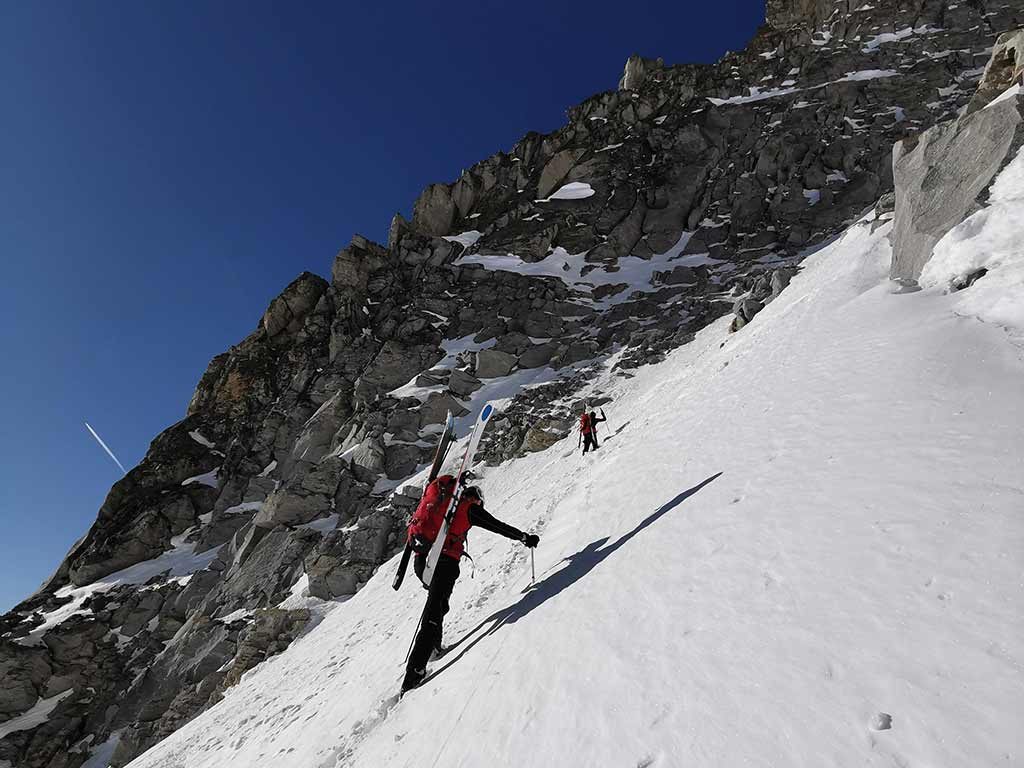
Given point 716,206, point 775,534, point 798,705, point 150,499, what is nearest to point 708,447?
point 775,534

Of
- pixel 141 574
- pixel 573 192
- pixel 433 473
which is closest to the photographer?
pixel 433 473

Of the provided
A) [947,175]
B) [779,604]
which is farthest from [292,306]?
[779,604]

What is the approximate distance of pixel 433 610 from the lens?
6.01 meters

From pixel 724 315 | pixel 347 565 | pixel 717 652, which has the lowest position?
pixel 724 315

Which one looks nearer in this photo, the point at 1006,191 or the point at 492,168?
the point at 1006,191

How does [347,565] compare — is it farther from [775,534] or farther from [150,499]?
[150,499]

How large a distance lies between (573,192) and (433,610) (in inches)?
2581

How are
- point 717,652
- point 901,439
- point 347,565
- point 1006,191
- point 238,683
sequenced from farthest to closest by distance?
point 347,565 < point 238,683 < point 1006,191 < point 901,439 < point 717,652

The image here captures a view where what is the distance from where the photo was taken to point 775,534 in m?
4.01

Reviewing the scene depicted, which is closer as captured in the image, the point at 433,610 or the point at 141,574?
the point at 433,610

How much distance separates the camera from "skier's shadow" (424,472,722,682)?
5.64m

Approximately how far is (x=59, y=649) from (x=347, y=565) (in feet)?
81.5

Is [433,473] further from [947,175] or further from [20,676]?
[20,676]

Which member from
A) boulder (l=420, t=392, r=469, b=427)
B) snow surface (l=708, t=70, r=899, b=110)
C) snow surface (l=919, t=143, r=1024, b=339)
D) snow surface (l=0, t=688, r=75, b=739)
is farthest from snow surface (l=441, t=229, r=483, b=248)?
snow surface (l=919, t=143, r=1024, b=339)
